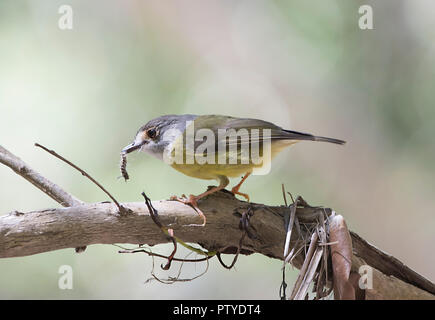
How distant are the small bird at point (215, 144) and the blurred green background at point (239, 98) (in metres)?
1.51

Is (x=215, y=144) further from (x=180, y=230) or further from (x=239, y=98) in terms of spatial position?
(x=239, y=98)

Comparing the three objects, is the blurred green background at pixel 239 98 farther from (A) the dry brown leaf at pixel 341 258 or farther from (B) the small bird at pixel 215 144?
(A) the dry brown leaf at pixel 341 258

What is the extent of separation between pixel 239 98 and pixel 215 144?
2.58m

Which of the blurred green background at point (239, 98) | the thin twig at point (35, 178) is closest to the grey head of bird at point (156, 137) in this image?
the thin twig at point (35, 178)

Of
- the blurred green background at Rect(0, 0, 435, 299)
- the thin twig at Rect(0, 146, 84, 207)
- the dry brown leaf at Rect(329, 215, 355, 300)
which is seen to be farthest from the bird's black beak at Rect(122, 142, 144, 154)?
the blurred green background at Rect(0, 0, 435, 299)

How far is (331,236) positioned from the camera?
2.26 metres

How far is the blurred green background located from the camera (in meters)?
4.71

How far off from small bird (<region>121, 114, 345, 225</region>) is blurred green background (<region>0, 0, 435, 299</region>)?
1.51m

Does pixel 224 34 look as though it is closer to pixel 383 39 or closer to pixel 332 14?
pixel 332 14

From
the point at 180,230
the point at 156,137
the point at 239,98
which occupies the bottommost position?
the point at 180,230

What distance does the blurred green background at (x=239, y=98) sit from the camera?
15.5ft

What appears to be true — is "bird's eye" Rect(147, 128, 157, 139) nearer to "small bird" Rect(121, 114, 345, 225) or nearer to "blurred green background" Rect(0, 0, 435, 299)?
"small bird" Rect(121, 114, 345, 225)

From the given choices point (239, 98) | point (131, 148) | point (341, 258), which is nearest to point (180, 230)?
point (341, 258)

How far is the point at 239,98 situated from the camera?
5496 millimetres
